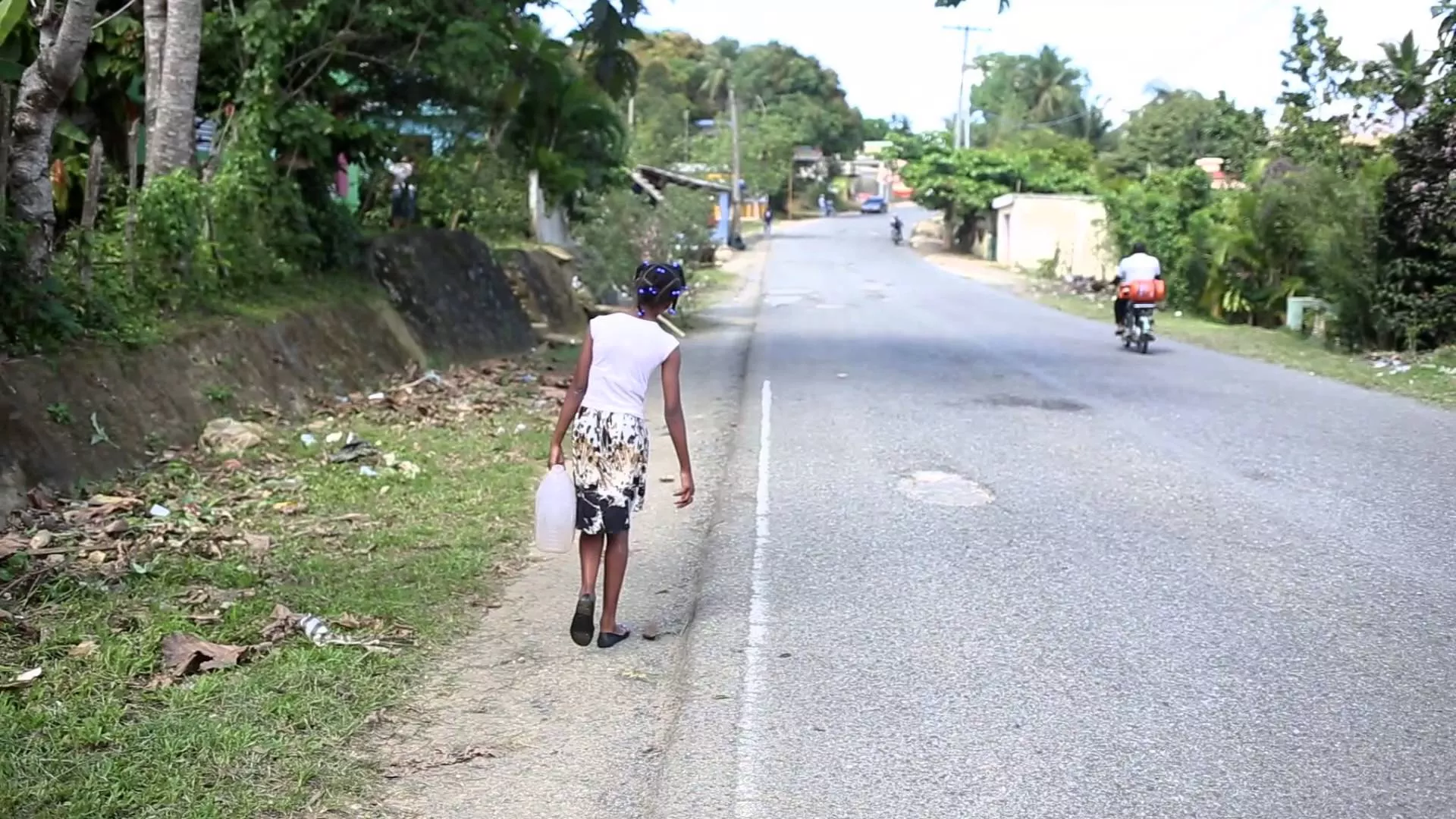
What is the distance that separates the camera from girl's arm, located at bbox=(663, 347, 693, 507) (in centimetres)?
591

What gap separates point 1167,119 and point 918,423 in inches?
2198

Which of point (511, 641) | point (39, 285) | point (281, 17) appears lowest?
point (511, 641)

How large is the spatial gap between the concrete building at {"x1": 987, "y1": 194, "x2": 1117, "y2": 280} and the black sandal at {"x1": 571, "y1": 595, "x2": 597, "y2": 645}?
3161 centimetres

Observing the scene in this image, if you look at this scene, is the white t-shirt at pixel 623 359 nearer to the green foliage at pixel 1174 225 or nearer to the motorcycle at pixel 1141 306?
the motorcycle at pixel 1141 306

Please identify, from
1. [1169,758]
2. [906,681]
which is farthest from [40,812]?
[1169,758]

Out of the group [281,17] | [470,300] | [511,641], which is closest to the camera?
[511,641]

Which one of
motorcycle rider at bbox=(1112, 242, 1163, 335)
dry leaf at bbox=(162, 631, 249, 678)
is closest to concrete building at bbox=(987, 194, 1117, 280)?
motorcycle rider at bbox=(1112, 242, 1163, 335)

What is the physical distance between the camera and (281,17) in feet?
43.1

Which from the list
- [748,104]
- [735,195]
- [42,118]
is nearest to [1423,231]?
[42,118]

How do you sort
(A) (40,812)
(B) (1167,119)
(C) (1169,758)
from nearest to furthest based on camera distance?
(A) (40,812) < (C) (1169,758) < (B) (1167,119)

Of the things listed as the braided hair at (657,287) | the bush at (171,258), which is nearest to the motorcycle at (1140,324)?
the bush at (171,258)

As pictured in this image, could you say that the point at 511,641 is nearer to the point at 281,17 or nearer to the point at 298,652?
the point at 298,652

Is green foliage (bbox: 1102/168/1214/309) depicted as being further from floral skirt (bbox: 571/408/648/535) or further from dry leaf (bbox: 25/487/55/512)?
dry leaf (bbox: 25/487/55/512)

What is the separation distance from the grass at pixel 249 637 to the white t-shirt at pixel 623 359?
1345 mm
